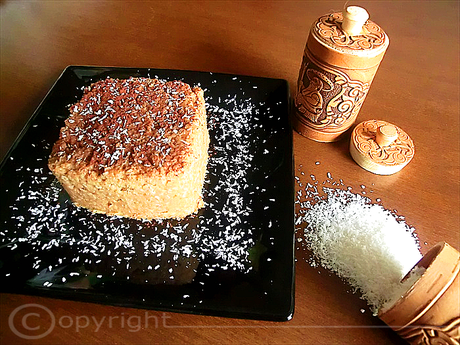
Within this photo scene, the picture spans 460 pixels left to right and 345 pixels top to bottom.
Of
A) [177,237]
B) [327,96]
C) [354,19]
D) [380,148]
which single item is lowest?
[177,237]

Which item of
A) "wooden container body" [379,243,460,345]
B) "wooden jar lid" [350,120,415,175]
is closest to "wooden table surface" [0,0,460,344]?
"wooden jar lid" [350,120,415,175]

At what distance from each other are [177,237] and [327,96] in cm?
56

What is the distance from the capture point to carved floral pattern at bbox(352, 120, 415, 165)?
1.06 meters

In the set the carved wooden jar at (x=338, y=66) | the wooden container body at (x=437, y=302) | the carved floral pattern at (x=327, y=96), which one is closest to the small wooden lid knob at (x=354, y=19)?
the carved wooden jar at (x=338, y=66)

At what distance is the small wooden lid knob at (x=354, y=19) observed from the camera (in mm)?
896

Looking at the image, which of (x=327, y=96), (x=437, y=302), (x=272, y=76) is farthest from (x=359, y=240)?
(x=272, y=76)

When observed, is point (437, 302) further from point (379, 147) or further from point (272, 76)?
point (272, 76)

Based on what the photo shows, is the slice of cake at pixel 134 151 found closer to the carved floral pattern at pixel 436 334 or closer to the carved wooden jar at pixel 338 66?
the carved wooden jar at pixel 338 66

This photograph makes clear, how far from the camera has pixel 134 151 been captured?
883mm

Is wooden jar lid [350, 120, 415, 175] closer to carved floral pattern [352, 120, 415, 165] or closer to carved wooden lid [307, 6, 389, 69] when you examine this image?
carved floral pattern [352, 120, 415, 165]

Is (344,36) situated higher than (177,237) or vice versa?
(344,36)

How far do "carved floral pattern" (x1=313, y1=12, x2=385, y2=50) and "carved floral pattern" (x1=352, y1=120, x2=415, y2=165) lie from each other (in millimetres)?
272

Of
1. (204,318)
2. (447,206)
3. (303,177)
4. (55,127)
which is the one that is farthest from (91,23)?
(447,206)

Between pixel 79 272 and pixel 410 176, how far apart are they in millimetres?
941
